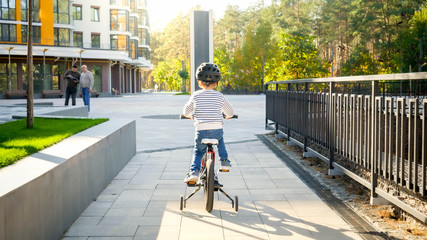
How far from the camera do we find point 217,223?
485cm

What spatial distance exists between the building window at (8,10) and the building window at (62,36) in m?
4.80

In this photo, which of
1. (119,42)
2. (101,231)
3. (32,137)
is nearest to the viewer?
(101,231)

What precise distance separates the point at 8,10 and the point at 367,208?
51462mm

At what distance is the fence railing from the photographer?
13.7 ft

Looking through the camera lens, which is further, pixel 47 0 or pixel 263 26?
pixel 263 26

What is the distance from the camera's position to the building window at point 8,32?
163 feet

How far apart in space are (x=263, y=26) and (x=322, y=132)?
69619 millimetres

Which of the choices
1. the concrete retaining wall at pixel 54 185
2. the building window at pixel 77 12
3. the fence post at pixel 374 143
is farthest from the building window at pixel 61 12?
the fence post at pixel 374 143

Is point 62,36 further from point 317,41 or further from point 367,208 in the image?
point 367,208

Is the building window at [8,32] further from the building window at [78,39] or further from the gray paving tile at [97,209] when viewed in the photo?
the gray paving tile at [97,209]

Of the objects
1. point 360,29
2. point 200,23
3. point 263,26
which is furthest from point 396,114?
point 263,26

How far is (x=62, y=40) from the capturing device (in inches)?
2133

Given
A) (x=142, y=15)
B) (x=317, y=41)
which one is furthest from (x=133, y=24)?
(x=317, y=41)

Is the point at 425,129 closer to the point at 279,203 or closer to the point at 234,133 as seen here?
the point at 279,203
